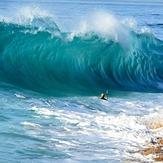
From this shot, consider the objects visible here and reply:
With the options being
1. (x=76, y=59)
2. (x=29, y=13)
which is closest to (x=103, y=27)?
(x=76, y=59)

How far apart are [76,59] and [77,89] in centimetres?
383

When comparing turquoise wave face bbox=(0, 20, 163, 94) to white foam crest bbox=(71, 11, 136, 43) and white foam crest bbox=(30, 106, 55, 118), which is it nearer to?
white foam crest bbox=(71, 11, 136, 43)

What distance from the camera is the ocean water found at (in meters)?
10.0

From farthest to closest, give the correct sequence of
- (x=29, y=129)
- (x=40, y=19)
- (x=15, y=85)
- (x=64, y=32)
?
(x=40, y=19), (x=64, y=32), (x=15, y=85), (x=29, y=129)

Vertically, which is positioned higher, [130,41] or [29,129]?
[130,41]

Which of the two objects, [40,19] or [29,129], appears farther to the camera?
[40,19]

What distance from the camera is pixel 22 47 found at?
22.0m

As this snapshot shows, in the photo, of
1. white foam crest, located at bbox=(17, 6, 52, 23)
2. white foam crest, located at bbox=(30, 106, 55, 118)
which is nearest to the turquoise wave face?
white foam crest, located at bbox=(17, 6, 52, 23)

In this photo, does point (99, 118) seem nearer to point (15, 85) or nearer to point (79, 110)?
point (79, 110)

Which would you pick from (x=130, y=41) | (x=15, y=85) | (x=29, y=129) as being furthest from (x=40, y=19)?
(x=29, y=129)

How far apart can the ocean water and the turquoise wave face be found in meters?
0.04

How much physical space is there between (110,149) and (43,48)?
1256 centimetres

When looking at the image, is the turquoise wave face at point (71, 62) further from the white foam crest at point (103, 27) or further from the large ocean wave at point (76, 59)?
the white foam crest at point (103, 27)

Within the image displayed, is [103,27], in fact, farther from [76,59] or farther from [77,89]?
[77,89]
